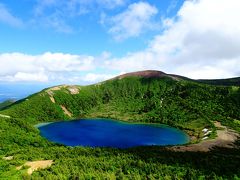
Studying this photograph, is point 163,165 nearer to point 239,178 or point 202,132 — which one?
point 239,178

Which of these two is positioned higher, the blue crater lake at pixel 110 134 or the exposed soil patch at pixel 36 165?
the exposed soil patch at pixel 36 165

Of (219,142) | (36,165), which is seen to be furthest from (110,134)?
(36,165)

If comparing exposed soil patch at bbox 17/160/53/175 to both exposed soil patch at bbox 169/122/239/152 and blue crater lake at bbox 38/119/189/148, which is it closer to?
exposed soil patch at bbox 169/122/239/152

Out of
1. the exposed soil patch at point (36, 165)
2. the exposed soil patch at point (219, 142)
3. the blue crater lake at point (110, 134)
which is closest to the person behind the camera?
the exposed soil patch at point (36, 165)

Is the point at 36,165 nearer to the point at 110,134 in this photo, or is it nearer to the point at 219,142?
the point at 219,142

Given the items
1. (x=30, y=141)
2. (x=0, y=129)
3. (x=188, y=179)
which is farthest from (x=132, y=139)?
(x=188, y=179)

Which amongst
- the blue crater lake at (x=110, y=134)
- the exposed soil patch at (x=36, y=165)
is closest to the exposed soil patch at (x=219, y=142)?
the blue crater lake at (x=110, y=134)

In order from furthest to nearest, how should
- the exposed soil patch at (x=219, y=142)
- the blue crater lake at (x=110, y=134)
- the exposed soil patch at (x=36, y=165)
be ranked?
the blue crater lake at (x=110, y=134), the exposed soil patch at (x=219, y=142), the exposed soil patch at (x=36, y=165)

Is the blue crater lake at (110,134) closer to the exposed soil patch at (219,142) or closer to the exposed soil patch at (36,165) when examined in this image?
the exposed soil patch at (219,142)
